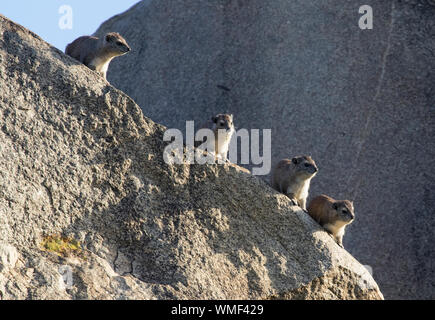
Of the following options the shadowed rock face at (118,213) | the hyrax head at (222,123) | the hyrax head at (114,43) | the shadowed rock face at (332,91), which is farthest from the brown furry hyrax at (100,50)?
the shadowed rock face at (332,91)

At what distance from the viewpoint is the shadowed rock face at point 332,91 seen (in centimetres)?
1275

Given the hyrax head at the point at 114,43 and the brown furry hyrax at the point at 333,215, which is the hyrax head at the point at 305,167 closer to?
the brown furry hyrax at the point at 333,215

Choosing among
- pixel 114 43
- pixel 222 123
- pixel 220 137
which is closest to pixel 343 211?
pixel 220 137

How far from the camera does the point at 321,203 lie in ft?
33.7

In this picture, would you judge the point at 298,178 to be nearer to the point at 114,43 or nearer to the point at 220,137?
the point at 220,137

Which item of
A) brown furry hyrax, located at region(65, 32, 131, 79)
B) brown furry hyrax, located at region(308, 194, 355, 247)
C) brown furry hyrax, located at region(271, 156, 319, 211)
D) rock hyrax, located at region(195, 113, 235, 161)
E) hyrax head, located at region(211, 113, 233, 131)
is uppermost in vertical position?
brown furry hyrax, located at region(65, 32, 131, 79)

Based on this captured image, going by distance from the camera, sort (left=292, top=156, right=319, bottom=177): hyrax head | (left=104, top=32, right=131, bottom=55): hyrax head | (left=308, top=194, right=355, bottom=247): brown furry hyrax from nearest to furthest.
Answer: (left=104, top=32, right=131, bottom=55): hyrax head → (left=308, top=194, right=355, bottom=247): brown furry hyrax → (left=292, top=156, right=319, bottom=177): hyrax head

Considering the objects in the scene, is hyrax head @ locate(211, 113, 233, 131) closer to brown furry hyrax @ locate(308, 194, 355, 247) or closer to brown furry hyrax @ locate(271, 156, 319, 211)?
brown furry hyrax @ locate(271, 156, 319, 211)

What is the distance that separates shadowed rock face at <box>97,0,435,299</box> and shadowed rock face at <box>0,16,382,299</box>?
14.0 feet

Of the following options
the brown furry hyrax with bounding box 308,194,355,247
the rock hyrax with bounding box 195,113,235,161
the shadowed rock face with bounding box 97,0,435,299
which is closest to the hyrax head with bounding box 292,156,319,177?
the brown furry hyrax with bounding box 308,194,355,247

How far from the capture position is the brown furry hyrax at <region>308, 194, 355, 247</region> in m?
9.73

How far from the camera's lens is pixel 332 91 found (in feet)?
45.4

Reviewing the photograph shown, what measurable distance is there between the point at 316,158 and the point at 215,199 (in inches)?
221
